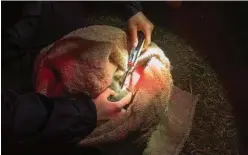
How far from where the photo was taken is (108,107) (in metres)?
0.76

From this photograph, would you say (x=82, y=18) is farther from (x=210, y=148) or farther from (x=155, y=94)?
(x=210, y=148)

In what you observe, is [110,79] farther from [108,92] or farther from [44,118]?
[44,118]

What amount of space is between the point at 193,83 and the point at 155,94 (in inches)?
5.6

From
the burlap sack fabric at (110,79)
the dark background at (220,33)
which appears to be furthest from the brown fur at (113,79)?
the dark background at (220,33)

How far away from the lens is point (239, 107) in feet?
2.97

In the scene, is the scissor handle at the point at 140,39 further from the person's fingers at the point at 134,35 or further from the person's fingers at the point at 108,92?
the person's fingers at the point at 108,92

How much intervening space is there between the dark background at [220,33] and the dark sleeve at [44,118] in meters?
0.32

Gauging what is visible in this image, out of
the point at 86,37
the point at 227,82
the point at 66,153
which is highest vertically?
the point at 86,37

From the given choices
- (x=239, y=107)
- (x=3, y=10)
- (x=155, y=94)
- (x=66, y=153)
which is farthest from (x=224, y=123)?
(x=3, y=10)

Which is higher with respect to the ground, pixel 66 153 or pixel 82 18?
pixel 82 18

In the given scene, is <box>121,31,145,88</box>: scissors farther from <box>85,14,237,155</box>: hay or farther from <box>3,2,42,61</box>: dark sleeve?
<box>3,2,42,61</box>: dark sleeve

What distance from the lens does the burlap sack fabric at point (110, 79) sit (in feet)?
2.57

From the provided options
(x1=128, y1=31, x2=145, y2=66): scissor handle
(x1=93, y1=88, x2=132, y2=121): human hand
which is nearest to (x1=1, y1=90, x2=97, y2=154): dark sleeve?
(x1=93, y1=88, x2=132, y2=121): human hand

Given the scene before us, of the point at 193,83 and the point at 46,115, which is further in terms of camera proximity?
the point at 193,83
